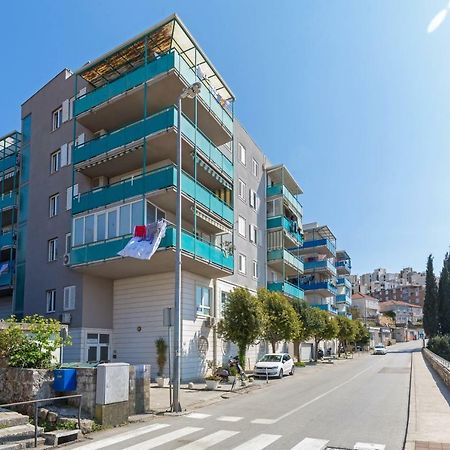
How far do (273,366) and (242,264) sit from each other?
963cm

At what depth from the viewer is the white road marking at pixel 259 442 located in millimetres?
9427

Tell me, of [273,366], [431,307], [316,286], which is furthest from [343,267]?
[273,366]

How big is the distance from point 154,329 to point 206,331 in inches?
137

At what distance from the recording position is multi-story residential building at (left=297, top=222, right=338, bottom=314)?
60.8 metres

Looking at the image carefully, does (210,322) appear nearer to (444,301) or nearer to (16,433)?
(16,433)

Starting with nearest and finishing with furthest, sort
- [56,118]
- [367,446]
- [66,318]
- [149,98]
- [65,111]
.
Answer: [367,446]
[66,318]
[149,98]
[65,111]
[56,118]

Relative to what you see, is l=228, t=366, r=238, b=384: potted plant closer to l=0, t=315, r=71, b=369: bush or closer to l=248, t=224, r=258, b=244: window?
l=0, t=315, r=71, b=369: bush

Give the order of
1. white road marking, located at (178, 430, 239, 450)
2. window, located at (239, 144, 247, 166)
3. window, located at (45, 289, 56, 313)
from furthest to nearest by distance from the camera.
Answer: window, located at (239, 144, 247, 166) < window, located at (45, 289, 56, 313) < white road marking, located at (178, 430, 239, 450)

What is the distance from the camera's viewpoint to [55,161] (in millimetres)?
30453

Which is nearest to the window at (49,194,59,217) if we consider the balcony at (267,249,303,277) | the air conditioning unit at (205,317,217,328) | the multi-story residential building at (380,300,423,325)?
the air conditioning unit at (205,317,217,328)

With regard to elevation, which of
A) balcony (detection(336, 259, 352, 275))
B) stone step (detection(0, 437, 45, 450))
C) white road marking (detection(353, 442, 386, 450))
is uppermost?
balcony (detection(336, 259, 352, 275))

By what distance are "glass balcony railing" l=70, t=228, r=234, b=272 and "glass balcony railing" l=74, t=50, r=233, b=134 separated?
305 inches

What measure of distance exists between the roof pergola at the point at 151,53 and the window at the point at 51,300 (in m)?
12.2

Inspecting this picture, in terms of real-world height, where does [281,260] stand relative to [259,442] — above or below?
above
